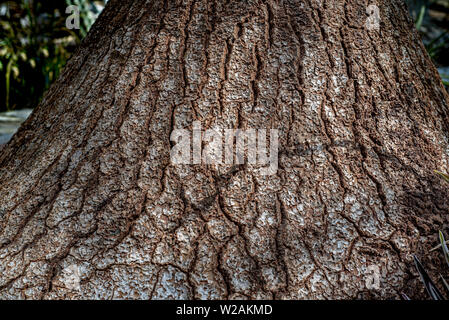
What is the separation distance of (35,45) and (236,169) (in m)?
4.89

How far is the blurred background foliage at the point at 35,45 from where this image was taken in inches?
195

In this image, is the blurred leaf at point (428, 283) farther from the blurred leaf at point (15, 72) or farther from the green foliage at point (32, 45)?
the blurred leaf at point (15, 72)

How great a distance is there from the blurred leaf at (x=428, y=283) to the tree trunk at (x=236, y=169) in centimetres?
4

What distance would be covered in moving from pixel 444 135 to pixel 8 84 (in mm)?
4652

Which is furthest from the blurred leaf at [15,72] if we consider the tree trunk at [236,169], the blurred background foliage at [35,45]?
the tree trunk at [236,169]

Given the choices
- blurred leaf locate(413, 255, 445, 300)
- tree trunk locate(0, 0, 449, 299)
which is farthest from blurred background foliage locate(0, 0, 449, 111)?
blurred leaf locate(413, 255, 445, 300)

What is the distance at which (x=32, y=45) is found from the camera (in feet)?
17.1

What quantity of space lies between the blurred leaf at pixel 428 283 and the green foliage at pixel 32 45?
4.50 metres

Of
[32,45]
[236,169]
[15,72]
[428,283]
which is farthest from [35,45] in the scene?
[428,283]

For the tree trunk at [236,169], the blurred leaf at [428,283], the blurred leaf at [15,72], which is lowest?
the blurred leaf at [15,72]

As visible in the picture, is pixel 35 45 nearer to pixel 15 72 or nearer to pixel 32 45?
pixel 32 45

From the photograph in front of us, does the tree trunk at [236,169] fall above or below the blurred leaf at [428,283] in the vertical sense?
above

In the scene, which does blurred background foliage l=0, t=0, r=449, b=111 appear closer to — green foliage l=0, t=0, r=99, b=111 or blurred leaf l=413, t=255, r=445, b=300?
green foliage l=0, t=0, r=99, b=111

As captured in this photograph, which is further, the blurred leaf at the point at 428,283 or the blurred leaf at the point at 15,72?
the blurred leaf at the point at 15,72
